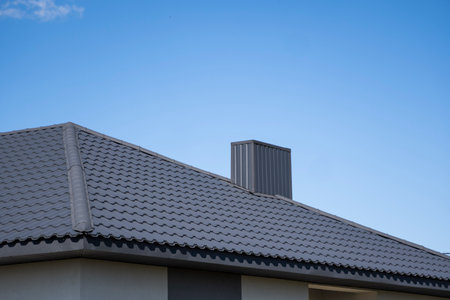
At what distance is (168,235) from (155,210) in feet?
4.15

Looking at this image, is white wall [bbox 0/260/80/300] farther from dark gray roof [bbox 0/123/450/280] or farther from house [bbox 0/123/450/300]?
dark gray roof [bbox 0/123/450/280]

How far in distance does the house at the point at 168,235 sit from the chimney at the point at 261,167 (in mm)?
39

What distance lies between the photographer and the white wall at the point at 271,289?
12.4 metres

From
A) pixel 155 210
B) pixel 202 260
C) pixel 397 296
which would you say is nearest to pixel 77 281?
pixel 202 260

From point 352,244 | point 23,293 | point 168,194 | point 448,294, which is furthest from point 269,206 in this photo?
point 23,293

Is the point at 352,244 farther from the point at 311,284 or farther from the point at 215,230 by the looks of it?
the point at 215,230

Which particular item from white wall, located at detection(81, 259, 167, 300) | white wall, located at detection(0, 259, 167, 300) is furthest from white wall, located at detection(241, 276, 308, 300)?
white wall, located at detection(0, 259, 167, 300)

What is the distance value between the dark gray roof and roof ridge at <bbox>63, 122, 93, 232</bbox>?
23 mm

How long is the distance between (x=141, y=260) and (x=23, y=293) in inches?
71.6

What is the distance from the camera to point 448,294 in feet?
52.2

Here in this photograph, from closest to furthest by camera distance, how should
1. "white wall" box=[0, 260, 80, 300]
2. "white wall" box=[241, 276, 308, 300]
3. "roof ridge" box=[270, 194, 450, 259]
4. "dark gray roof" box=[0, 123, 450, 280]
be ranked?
"white wall" box=[0, 260, 80, 300], "dark gray roof" box=[0, 123, 450, 280], "white wall" box=[241, 276, 308, 300], "roof ridge" box=[270, 194, 450, 259]

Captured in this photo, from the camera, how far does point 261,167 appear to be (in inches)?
680

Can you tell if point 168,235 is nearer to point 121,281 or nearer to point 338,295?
point 121,281

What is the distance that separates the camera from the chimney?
54.6 ft
